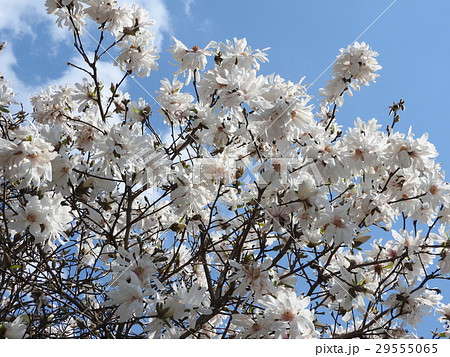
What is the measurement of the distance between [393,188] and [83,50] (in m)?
2.11

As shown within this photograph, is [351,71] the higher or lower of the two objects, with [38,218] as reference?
higher

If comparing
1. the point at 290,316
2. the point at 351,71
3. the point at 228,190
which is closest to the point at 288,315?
the point at 290,316

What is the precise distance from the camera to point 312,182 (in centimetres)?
203

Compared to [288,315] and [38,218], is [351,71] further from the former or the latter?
[38,218]

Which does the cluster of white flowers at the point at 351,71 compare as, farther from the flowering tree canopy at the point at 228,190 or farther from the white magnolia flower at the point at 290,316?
the white magnolia flower at the point at 290,316

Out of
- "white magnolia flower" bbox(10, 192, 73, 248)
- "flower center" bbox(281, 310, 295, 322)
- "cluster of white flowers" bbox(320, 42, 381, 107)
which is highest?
"cluster of white flowers" bbox(320, 42, 381, 107)

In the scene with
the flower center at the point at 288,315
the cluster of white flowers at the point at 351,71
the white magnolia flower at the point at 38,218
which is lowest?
the flower center at the point at 288,315

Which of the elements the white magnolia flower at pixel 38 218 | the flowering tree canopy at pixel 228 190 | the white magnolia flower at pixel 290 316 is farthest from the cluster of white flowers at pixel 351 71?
the white magnolia flower at pixel 38 218

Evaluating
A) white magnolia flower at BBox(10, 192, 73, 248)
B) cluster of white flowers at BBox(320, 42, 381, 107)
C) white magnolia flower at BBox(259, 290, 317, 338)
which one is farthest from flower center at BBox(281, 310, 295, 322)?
cluster of white flowers at BBox(320, 42, 381, 107)

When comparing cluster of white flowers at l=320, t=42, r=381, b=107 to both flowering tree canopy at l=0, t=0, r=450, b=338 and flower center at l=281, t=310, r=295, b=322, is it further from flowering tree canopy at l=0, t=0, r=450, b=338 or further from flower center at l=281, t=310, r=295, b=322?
flower center at l=281, t=310, r=295, b=322

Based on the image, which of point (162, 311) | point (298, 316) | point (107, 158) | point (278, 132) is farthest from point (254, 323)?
point (107, 158)

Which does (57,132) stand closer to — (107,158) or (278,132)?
(107,158)

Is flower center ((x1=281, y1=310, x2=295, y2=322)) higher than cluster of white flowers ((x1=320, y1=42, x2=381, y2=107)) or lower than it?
lower
